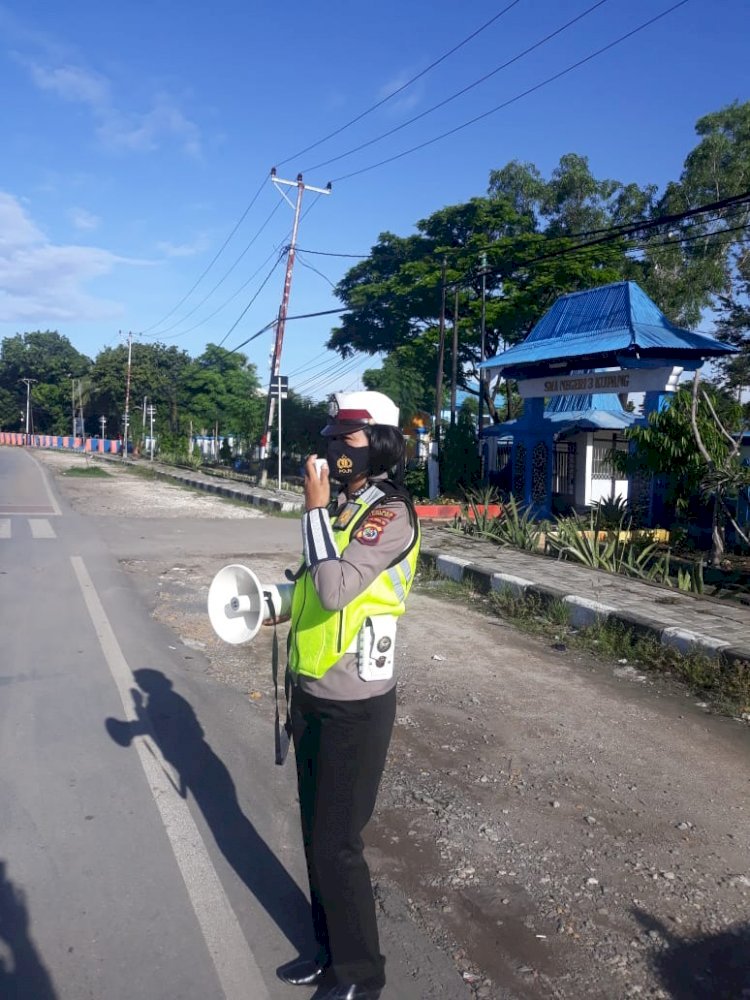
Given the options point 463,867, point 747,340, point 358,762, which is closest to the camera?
point 358,762

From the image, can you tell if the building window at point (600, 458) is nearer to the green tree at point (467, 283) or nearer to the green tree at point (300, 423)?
the green tree at point (467, 283)

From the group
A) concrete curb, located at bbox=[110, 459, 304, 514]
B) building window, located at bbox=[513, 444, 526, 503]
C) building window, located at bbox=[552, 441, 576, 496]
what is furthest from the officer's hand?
building window, located at bbox=[552, 441, 576, 496]

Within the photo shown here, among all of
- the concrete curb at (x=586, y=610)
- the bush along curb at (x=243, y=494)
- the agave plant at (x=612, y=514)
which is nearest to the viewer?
the concrete curb at (x=586, y=610)

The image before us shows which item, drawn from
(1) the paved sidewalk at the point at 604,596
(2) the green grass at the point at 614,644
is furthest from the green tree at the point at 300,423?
(2) the green grass at the point at 614,644

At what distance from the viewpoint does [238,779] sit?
4.27 m

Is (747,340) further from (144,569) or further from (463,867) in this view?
(463,867)

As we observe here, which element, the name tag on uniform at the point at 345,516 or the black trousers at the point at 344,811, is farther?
the name tag on uniform at the point at 345,516

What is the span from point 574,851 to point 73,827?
214cm

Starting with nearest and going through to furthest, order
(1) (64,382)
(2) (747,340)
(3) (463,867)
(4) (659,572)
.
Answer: (3) (463,867) < (4) (659,572) < (2) (747,340) < (1) (64,382)

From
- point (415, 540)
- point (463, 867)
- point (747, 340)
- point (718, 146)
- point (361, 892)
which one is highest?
point (718, 146)

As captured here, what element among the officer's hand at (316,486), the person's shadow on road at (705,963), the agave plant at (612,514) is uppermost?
the officer's hand at (316,486)

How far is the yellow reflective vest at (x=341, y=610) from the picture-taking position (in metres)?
2.47

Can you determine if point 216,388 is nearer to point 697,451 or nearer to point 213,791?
point 697,451

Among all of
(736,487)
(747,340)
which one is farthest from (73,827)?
(747,340)
